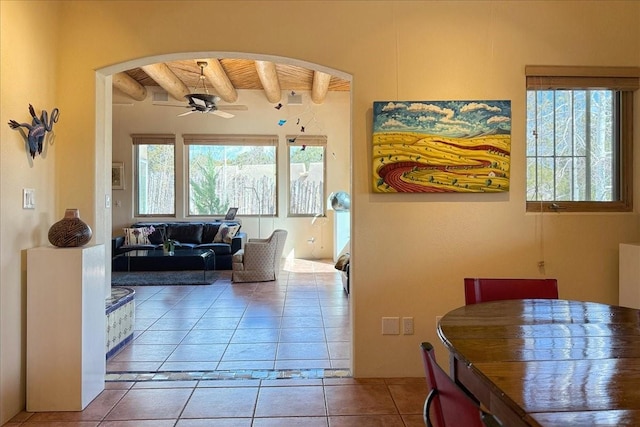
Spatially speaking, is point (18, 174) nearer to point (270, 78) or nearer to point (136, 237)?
point (270, 78)

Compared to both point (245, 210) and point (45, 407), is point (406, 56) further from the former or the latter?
point (245, 210)

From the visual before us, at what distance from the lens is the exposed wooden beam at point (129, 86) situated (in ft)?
21.4

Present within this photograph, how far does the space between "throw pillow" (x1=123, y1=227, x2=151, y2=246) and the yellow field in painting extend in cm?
586

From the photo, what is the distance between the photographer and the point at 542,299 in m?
1.87

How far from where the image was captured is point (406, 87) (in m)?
2.70

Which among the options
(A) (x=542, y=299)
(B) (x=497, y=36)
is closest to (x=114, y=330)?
(A) (x=542, y=299)

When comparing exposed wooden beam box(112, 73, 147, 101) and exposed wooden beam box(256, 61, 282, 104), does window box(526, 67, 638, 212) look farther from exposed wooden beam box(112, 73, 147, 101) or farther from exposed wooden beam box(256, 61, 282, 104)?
exposed wooden beam box(112, 73, 147, 101)

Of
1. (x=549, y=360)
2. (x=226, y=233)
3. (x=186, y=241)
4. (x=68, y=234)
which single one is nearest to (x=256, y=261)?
(x=226, y=233)

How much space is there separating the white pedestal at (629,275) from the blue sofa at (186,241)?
219 inches

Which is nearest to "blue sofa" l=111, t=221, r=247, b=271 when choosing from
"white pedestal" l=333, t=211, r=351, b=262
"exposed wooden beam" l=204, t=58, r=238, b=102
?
"white pedestal" l=333, t=211, r=351, b=262

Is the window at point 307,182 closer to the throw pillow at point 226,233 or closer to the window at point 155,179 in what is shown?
the throw pillow at point 226,233

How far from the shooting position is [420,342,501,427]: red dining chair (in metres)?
0.79

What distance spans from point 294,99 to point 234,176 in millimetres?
2011

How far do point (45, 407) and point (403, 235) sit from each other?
235cm
